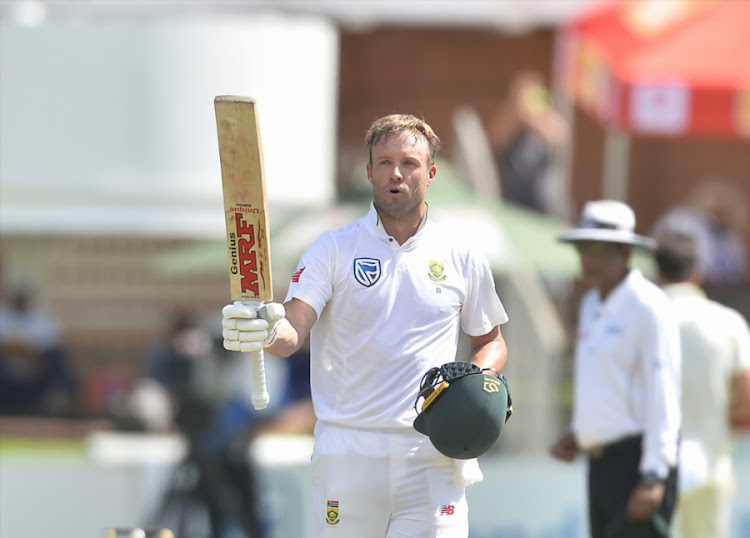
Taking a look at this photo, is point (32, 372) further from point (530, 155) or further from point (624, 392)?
point (624, 392)

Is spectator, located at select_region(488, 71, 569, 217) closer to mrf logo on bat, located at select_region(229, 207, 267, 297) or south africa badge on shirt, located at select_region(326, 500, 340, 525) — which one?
south africa badge on shirt, located at select_region(326, 500, 340, 525)

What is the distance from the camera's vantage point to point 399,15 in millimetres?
14234

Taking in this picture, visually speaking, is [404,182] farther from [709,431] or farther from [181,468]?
[181,468]

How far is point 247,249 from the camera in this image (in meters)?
4.03

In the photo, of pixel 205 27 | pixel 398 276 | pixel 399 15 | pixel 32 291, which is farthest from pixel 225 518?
pixel 399 15

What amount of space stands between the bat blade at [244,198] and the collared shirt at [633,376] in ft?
6.74

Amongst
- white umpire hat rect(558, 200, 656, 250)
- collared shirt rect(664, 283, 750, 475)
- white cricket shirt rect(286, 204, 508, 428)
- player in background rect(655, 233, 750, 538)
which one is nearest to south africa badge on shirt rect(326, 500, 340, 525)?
white cricket shirt rect(286, 204, 508, 428)

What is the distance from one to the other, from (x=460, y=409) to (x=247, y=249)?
800mm

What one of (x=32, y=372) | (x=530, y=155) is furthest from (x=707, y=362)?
(x=32, y=372)

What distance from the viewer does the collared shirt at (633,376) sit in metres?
5.42

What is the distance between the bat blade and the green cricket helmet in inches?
23.3

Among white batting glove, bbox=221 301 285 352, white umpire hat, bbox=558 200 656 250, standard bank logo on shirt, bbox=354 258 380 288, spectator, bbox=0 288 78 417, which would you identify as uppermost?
standard bank logo on shirt, bbox=354 258 380 288

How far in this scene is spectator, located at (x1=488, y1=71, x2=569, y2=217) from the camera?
11.6 meters

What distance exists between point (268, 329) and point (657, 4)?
6.81 meters
